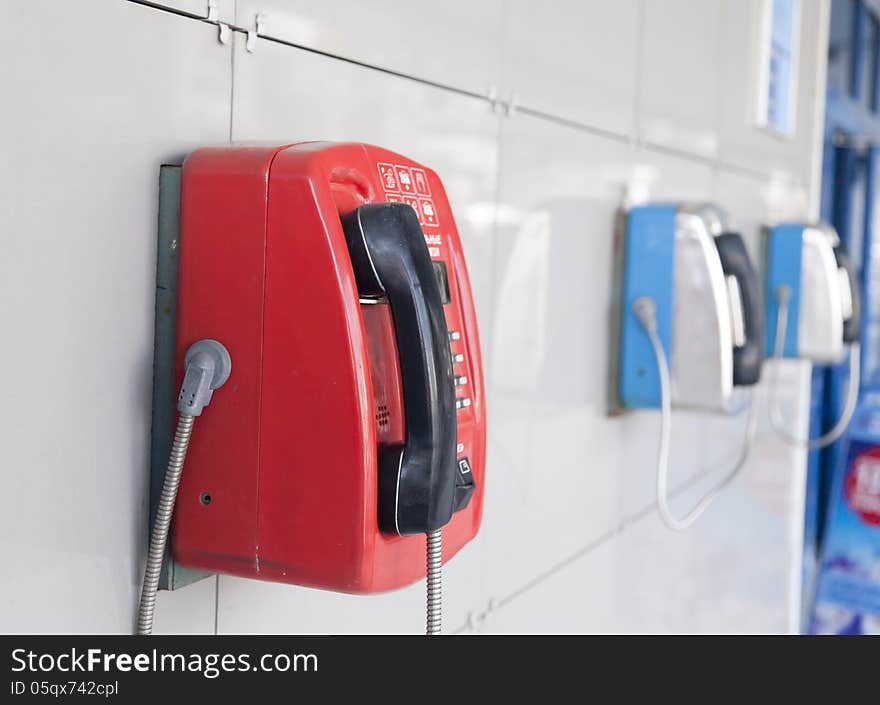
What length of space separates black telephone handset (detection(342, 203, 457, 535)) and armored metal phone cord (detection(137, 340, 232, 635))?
121mm

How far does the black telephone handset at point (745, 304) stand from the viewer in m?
1.69

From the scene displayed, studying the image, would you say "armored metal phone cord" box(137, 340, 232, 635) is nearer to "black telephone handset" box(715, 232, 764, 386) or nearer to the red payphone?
the red payphone

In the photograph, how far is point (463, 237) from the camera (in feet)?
3.92

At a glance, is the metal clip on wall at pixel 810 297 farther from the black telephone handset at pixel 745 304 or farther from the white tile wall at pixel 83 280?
the white tile wall at pixel 83 280

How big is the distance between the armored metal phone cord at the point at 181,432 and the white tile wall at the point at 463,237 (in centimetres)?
3

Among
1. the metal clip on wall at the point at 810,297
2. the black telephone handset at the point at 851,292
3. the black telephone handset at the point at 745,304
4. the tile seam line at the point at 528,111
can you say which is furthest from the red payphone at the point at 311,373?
the black telephone handset at the point at 851,292

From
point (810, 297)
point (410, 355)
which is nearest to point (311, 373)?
point (410, 355)

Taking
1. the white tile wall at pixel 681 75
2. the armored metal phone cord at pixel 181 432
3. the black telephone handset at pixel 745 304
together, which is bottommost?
the armored metal phone cord at pixel 181 432

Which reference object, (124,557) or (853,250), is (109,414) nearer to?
(124,557)

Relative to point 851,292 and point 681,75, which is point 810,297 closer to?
point 851,292

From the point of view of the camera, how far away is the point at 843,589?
373cm

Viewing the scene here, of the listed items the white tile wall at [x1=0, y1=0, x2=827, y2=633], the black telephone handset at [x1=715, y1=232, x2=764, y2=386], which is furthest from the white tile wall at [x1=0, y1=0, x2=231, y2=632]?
the black telephone handset at [x1=715, y1=232, x2=764, y2=386]
